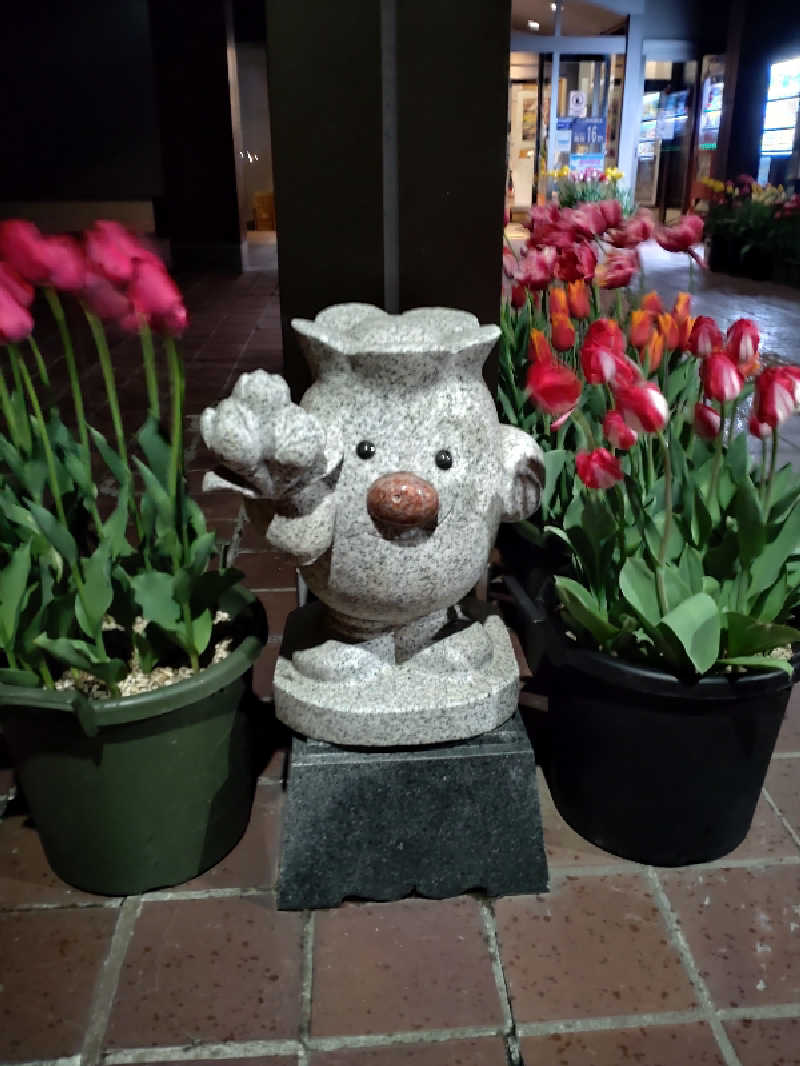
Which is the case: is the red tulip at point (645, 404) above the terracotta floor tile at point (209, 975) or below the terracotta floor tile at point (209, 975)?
above

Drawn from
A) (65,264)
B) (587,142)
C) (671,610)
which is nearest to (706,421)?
(671,610)

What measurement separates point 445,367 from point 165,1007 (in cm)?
104

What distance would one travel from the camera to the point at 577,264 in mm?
2170

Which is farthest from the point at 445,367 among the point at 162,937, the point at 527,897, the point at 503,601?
the point at 503,601

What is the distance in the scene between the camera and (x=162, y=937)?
5.09 ft

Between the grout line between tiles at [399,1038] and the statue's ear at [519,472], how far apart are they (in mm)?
776

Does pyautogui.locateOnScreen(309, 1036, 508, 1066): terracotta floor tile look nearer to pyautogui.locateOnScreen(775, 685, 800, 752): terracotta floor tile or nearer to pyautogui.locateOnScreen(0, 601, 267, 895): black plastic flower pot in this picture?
pyautogui.locateOnScreen(0, 601, 267, 895): black plastic flower pot

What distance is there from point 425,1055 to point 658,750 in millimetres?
595

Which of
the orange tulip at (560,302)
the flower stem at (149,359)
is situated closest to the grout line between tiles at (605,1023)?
the flower stem at (149,359)

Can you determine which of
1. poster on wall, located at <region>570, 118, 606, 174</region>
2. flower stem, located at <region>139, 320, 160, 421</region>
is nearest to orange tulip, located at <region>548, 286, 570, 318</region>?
flower stem, located at <region>139, 320, 160, 421</region>

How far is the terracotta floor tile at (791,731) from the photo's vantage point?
2066 millimetres

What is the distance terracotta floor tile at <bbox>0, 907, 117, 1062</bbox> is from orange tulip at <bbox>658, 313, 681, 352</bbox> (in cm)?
136

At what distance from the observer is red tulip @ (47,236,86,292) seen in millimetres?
1348

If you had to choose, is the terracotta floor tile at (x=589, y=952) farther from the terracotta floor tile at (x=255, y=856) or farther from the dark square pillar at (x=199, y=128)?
the dark square pillar at (x=199, y=128)
